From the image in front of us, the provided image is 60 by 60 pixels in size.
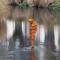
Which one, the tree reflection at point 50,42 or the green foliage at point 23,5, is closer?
the tree reflection at point 50,42

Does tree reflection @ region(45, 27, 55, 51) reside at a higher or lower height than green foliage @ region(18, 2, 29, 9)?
lower

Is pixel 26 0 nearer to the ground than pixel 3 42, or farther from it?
farther from it

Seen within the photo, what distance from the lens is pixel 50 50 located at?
1544 cm

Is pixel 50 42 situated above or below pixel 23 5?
below

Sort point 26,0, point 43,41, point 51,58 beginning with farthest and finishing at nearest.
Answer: point 26,0 → point 43,41 → point 51,58

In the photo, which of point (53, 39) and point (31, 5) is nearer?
point (53, 39)

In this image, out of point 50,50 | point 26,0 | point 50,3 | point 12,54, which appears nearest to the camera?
point 12,54

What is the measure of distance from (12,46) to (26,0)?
45.5m

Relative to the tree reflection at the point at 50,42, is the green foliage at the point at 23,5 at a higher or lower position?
higher

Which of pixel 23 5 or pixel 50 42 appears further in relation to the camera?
pixel 23 5

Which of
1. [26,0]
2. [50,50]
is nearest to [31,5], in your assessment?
[26,0]

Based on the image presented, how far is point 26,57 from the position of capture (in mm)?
13383

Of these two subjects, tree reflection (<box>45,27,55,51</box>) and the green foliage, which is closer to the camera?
tree reflection (<box>45,27,55,51</box>)

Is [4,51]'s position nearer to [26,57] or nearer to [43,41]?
[26,57]
